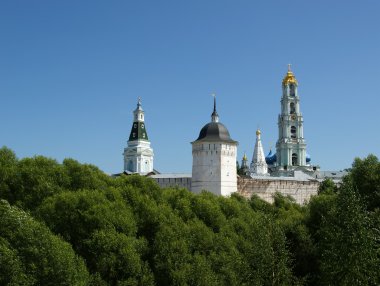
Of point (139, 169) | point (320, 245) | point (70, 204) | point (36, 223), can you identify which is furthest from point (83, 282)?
point (139, 169)

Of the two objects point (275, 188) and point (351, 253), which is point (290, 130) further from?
point (351, 253)

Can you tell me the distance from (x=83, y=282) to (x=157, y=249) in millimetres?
4045

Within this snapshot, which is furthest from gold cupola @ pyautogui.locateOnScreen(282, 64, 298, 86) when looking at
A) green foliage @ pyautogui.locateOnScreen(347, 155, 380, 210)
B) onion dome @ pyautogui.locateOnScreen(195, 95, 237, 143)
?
green foliage @ pyautogui.locateOnScreen(347, 155, 380, 210)

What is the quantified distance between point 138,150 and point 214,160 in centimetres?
3946

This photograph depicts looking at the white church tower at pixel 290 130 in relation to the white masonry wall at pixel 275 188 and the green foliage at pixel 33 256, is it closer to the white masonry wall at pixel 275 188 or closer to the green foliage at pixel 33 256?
the white masonry wall at pixel 275 188

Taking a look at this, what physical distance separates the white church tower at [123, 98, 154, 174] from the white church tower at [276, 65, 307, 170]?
1984 cm

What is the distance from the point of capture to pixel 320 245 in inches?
1007

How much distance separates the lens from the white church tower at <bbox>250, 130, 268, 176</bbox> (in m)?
102

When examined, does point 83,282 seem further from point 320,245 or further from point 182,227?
point 320,245

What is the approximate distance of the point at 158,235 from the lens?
79.8ft

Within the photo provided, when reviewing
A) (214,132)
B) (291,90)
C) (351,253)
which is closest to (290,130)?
(291,90)

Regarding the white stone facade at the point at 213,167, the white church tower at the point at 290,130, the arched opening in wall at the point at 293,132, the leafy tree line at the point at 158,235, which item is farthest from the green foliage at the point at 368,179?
the arched opening in wall at the point at 293,132

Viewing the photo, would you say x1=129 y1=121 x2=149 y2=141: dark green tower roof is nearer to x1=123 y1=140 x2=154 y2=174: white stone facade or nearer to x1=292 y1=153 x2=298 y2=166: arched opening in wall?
x1=123 y1=140 x2=154 y2=174: white stone facade

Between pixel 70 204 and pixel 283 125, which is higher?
pixel 283 125
